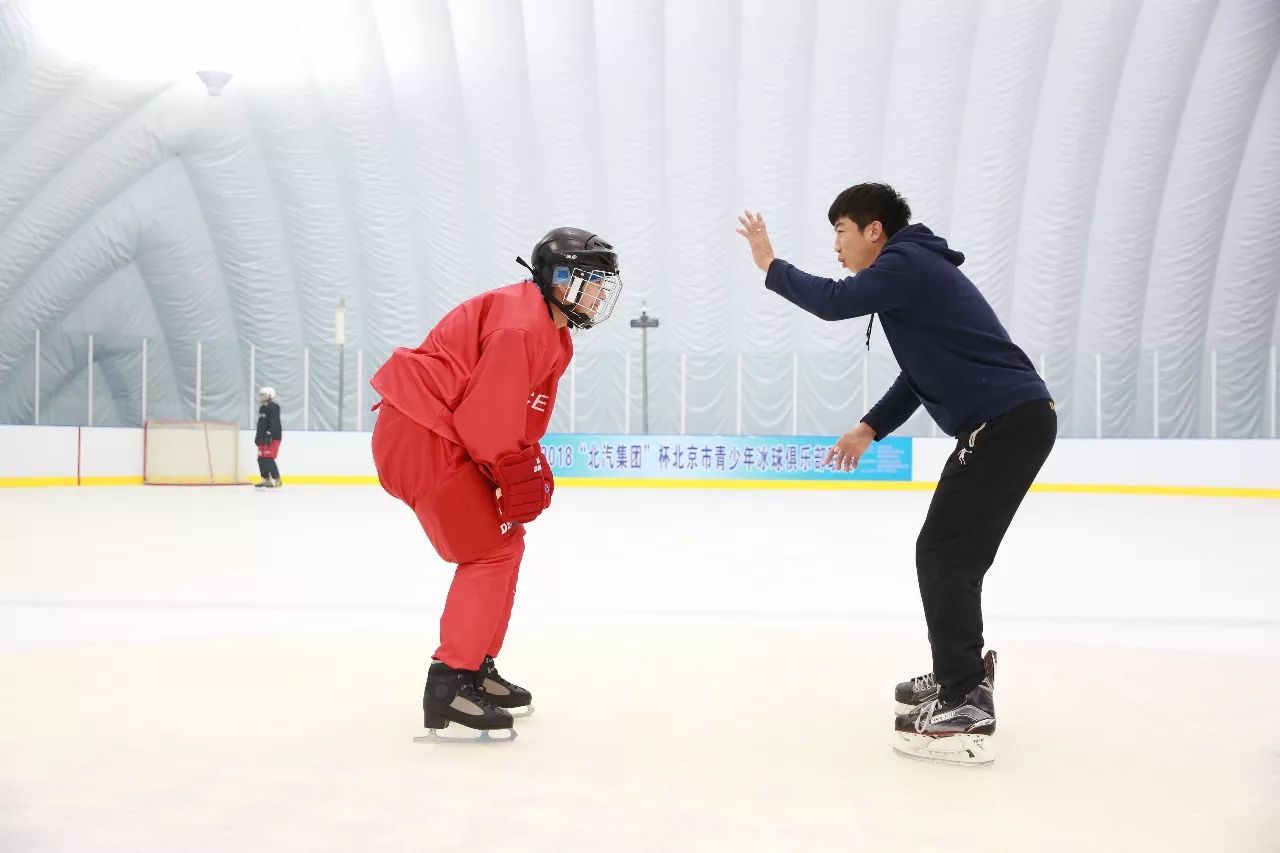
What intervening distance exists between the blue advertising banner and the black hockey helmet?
17476 mm

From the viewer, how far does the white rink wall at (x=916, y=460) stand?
61.4ft

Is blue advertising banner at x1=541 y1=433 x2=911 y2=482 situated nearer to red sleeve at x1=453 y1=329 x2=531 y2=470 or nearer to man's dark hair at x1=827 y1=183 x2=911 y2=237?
man's dark hair at x1=827 y1=183 x2=911 y2=237

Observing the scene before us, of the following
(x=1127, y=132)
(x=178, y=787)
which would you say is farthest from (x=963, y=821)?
(x=1127, y=132)

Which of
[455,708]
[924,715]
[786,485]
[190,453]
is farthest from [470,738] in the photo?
[190,453]

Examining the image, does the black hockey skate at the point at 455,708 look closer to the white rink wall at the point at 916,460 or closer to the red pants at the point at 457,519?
the red pants at the point at 457,519

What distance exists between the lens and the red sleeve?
3367 millimetres

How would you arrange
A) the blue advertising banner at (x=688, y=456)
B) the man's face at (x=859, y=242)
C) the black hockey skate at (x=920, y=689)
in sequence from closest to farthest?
the black hockey skate at (x=920, y=689), the man's face at (x=859, y=242), the blue advertising banner at (x=688, y=456)

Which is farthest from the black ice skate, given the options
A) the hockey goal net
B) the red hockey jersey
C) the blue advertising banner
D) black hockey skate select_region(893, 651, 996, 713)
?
the hockey goal net

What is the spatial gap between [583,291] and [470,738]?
1347 millimetres

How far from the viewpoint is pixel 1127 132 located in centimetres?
2427

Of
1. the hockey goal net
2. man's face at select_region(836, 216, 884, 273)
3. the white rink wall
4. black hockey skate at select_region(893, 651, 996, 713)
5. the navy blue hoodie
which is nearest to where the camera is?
the navy blue hoodie

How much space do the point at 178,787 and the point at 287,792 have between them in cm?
27

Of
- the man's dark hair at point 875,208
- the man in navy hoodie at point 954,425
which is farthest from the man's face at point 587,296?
the man's dark hair at point 875,208

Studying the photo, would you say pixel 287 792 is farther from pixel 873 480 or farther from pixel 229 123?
pixel 229 123
